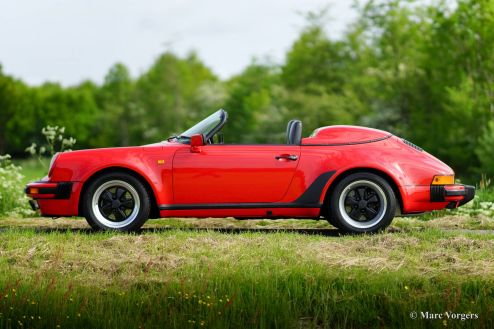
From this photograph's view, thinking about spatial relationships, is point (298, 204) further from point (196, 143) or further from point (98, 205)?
point (98, 205)

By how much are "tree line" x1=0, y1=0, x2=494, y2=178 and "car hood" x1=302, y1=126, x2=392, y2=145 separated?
1104 cm

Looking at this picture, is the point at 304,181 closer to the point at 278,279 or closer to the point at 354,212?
the point at 354,212

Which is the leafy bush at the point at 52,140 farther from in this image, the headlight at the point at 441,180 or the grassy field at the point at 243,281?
the headlight at the point at 441,180

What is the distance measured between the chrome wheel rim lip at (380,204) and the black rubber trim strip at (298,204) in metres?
0.27

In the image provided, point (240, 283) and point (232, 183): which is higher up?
point (232, 183)

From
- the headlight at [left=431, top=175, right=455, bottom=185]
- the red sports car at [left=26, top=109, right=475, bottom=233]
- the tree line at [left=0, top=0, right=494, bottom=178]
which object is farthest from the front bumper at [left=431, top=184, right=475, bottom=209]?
the tree line at [left=0, top=0, right=494, bottom=178]

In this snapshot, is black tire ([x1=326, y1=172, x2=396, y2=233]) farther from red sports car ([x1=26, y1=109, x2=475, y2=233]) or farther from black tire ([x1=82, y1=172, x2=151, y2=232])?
black tire ([x1=82, y1=172, x2=151, y2=232])

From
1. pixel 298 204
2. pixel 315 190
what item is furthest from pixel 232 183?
pixel 315 190

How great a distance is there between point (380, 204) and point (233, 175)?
1.79m

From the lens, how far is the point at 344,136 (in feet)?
29.0

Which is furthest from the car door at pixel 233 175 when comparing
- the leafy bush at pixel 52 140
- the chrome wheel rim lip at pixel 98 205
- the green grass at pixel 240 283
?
the leafy bush at pixel 52 140

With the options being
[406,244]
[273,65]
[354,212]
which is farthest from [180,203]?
[273,65]

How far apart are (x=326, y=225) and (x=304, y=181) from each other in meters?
1.72

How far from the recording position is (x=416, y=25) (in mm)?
46250
